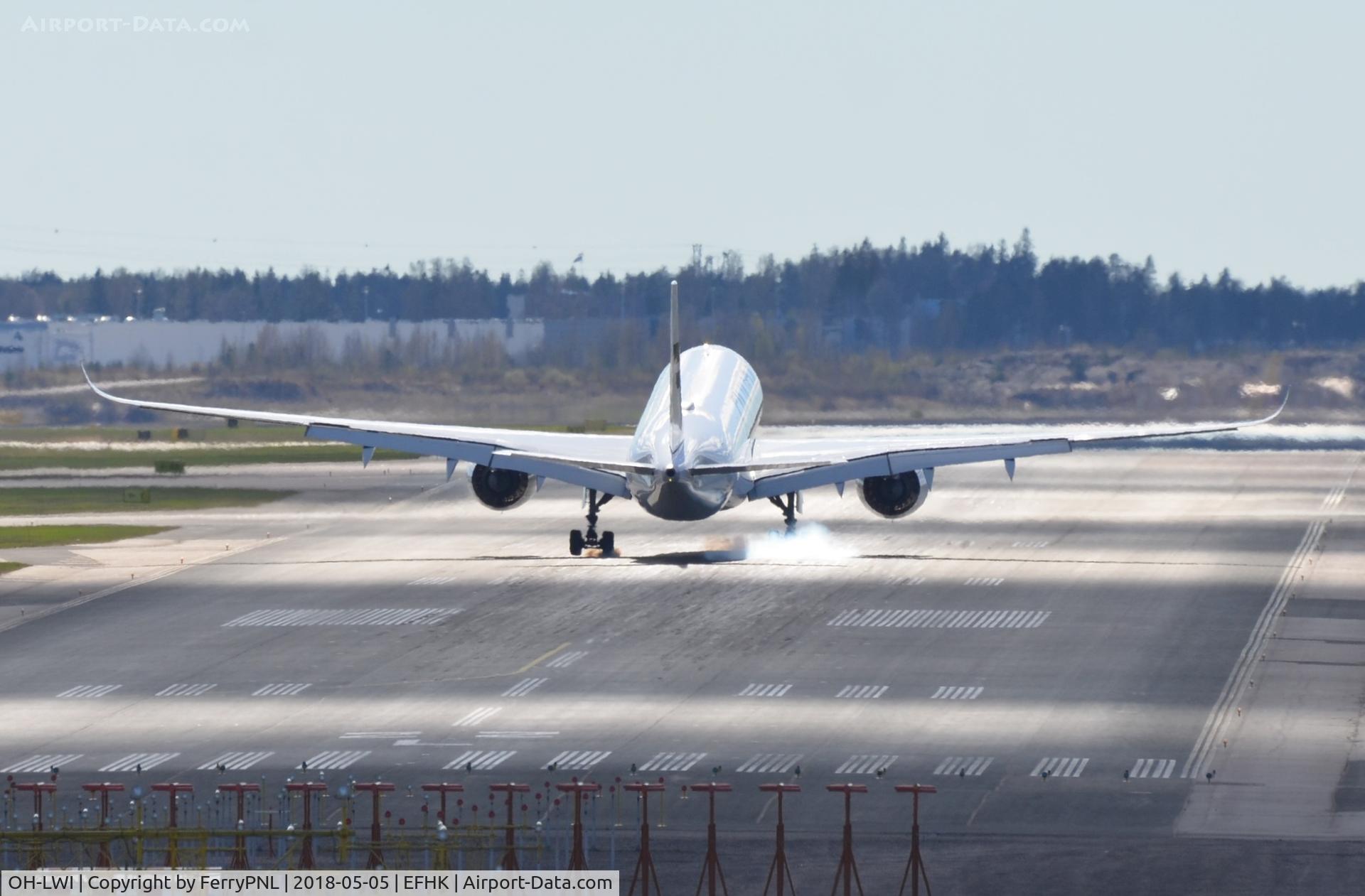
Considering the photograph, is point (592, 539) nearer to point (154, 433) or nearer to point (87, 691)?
point (87, 691)

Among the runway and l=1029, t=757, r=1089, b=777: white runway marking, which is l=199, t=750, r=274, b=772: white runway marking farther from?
l=1029, t=757, r=1089, b=777: white runway marking

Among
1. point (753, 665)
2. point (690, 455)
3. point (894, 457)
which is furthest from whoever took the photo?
point (894, 457)

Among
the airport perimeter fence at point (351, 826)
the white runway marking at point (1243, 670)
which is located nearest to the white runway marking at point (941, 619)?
the white runway marking at point (1243, 670)

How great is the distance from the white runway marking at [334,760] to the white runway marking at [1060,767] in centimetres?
1105

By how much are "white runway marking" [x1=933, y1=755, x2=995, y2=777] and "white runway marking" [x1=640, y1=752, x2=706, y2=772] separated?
12.9 ft

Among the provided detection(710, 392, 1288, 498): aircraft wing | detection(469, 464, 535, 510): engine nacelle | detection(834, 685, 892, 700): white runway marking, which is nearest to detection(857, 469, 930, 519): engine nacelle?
detection(710, 392, 1288, 498): aircraft wing

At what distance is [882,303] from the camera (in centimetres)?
15625

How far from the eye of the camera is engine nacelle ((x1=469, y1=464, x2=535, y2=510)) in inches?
2540

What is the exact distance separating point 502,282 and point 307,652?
133m

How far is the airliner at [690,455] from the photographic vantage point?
191 ft

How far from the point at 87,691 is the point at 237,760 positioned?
8.36 metres

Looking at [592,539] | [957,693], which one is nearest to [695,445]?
[592,539]

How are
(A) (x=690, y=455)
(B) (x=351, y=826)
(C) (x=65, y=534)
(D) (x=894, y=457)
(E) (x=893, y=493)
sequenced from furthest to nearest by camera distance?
(C) (x=65, y=534) < (E) (x=893, y=493) < (D) (x=894, y=457) < (A) (x=690, y=455) < (B) (x=351, y=826)

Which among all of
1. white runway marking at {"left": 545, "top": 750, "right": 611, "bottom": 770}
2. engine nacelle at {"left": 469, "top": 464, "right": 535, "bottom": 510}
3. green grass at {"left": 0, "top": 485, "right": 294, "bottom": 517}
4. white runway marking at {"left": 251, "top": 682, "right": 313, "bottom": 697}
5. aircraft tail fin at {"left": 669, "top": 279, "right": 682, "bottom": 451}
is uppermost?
aircraft tail fin at {"left": 669, "top": 279, "right": 682, "bottom": 451}
